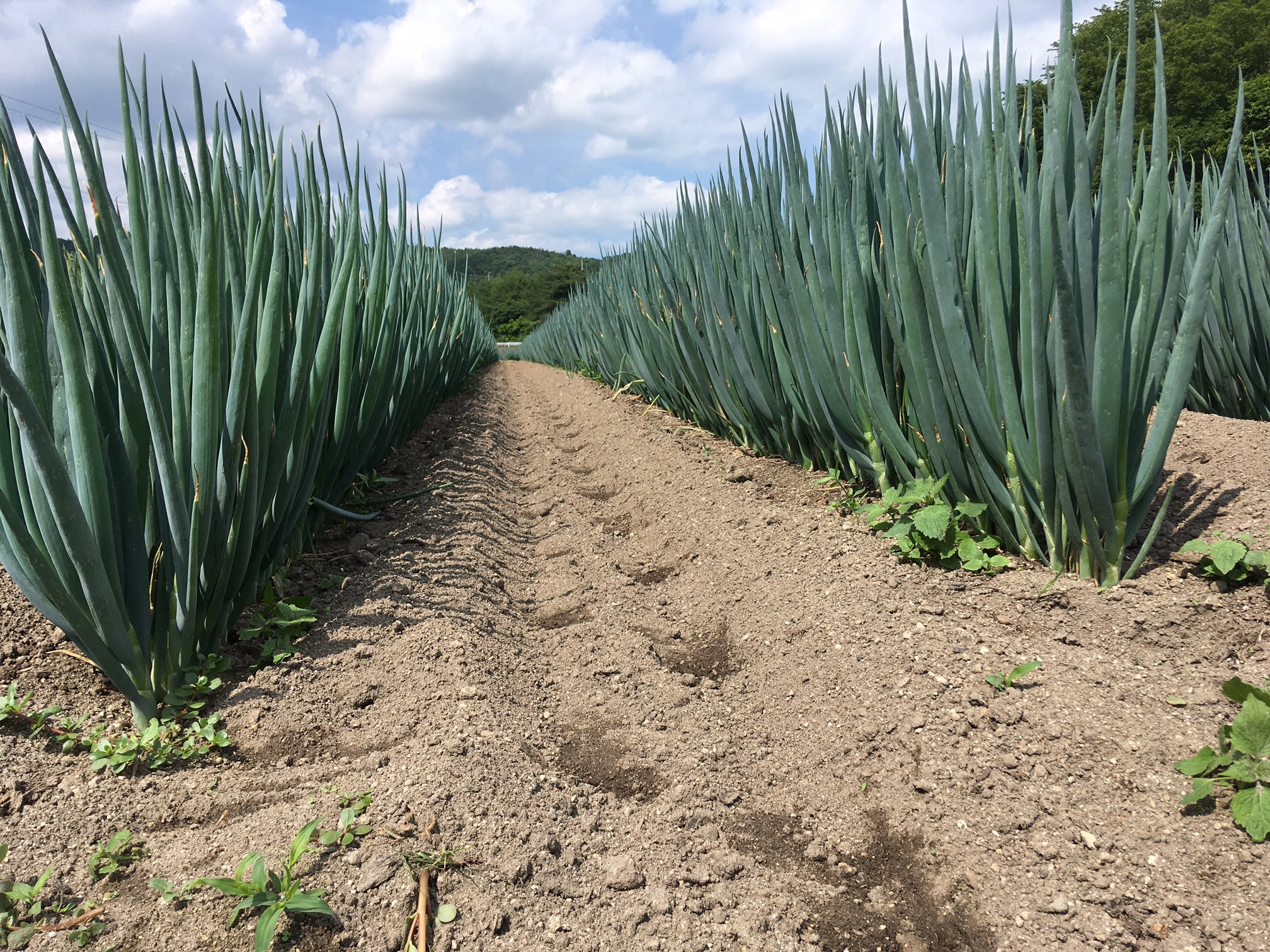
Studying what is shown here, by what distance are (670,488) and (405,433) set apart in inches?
66.1

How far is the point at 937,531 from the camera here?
161 centimetres

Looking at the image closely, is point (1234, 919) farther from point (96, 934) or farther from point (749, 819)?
point (96, 934)

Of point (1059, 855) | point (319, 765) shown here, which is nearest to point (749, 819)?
Answer: point (1059, 855)

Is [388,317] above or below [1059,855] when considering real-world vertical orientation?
above

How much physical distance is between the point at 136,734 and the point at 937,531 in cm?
159

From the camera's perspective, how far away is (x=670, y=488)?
9.30 ft

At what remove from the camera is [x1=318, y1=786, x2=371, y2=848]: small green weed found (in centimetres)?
102

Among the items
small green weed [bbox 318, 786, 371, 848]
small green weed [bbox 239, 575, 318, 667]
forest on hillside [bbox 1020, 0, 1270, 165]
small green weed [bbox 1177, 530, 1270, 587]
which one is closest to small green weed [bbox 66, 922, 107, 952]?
small green weed [bbox 318, 786, 371, 848]

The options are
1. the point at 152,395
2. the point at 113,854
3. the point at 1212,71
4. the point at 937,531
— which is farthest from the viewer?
the point at 1212,71

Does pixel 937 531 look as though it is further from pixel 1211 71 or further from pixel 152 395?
pixel 1211 71

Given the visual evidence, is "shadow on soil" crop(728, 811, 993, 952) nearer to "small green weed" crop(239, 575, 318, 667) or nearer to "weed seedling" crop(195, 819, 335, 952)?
"weed seedling" crop(195, 819, 335, 952)

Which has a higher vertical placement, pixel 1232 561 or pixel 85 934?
pixel 1232 561

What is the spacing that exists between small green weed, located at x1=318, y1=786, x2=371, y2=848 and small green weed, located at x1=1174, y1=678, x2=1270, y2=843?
112cm

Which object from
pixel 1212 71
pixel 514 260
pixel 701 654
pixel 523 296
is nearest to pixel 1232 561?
pixel 701 654
